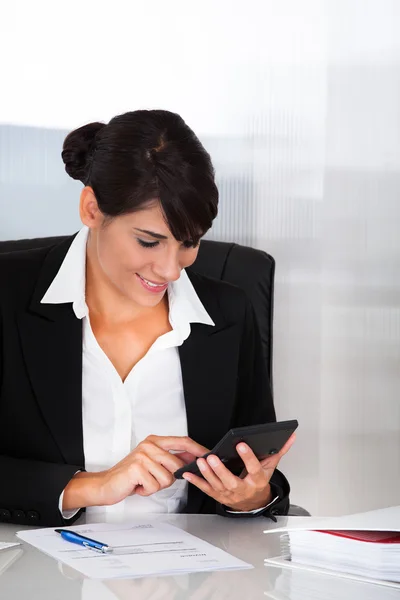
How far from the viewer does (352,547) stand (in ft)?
3.79

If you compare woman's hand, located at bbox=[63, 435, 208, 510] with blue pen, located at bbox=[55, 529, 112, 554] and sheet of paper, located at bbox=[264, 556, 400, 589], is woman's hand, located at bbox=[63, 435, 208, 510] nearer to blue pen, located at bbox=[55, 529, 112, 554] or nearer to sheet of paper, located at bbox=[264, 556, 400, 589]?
blue pen, located at bbox=[55, 529, 112, 554]

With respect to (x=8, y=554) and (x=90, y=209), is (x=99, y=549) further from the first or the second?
(x=90, y=209)

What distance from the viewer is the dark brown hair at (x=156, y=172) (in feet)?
5.15

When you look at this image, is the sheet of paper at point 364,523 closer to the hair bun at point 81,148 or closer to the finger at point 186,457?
the finger at point 186,457

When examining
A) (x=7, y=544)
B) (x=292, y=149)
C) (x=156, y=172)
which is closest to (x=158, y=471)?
(x=7, y=544)

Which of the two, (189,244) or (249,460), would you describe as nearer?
(249,460)

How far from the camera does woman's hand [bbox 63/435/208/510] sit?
4.65 feet

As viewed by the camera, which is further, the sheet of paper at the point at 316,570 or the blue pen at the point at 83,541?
the blue pen at the point at 83,541

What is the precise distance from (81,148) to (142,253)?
0.28 metres

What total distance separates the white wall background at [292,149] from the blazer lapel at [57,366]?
0.86 metres

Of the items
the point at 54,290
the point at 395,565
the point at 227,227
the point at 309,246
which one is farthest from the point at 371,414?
the point at 395,565

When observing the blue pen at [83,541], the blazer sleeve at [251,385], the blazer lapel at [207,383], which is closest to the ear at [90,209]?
the blazer lapel at [207,383]

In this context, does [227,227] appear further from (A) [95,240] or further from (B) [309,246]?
(A) [95,240]

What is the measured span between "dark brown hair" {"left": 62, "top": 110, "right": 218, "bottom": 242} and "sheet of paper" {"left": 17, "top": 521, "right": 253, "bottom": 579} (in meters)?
0.54
